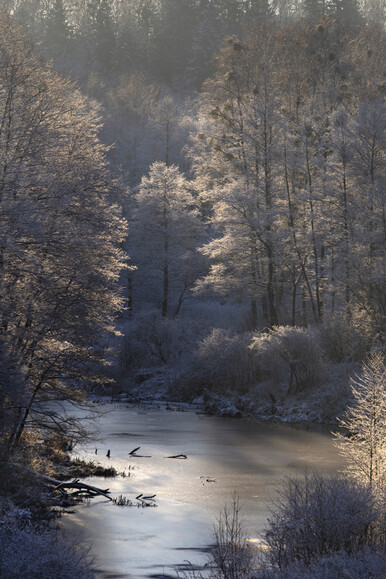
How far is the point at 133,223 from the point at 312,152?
1692 cm

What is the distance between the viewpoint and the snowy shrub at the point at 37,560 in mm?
10297

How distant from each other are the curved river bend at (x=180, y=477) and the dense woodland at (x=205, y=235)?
2.41 m

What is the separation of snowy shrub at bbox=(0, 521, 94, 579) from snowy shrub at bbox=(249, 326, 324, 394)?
24435 millimetres

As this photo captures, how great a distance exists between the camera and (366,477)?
14961mm

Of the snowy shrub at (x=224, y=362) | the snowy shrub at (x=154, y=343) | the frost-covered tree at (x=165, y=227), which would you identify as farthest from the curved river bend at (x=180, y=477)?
the frost-covered tree at (x=165, y=227)

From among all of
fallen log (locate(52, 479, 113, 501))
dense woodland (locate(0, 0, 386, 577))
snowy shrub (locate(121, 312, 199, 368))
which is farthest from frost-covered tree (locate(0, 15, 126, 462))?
snowy shrub (locate(121, 312, 199, 368))

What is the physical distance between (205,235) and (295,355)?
23.3 meters

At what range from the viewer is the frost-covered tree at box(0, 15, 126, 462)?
61.7 ft

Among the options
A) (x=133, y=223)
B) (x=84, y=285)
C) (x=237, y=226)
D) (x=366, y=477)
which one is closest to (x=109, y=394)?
(x=237, y=226)

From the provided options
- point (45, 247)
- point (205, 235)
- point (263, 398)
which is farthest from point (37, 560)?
point (205, 235)

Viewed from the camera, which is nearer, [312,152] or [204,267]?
[312,152]

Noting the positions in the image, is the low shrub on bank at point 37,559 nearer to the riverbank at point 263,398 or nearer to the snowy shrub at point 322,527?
the snowy shrub at point 322,527

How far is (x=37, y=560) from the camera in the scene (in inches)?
407

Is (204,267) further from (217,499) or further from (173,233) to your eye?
(217,499)
